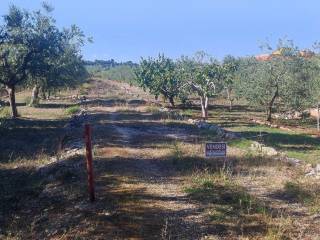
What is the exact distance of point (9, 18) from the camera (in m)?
35.7

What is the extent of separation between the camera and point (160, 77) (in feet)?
178

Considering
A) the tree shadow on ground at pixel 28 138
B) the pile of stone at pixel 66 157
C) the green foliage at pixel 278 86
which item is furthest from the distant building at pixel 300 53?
the pile of stone at pixel 66 157

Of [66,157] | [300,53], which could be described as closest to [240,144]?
[66,157]

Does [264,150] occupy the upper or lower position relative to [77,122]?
lower

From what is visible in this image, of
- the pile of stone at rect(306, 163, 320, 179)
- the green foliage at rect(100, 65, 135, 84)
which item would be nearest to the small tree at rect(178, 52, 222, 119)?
the pile of stone at rect(306, 163, 320, 179)

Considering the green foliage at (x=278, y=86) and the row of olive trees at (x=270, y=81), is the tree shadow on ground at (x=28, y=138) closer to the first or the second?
the row of olive trees at (x=270, y=81)

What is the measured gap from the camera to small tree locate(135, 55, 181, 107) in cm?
5231

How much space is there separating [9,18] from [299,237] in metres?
31.2

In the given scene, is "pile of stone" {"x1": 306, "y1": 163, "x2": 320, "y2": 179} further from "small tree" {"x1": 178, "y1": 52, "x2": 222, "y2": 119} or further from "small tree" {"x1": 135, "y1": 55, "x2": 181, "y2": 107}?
"small tree" {"x1": 135, "y1": 55, "x2": 181, "y2": 107}

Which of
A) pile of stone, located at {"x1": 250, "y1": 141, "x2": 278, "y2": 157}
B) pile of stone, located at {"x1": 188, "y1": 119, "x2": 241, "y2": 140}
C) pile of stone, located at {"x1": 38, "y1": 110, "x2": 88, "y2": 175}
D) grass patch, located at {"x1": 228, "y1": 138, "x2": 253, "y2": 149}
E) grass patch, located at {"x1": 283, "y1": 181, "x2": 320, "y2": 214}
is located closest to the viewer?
grass patch, located at {"x1": 283, "y1": 181, "x2": 320, "y2": 214}

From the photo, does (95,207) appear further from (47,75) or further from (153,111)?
(153,111)

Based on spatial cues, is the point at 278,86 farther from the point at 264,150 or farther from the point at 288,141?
the point at 264,150

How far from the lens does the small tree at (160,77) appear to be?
5231cm

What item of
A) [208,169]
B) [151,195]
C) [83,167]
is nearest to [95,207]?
[151,195]
